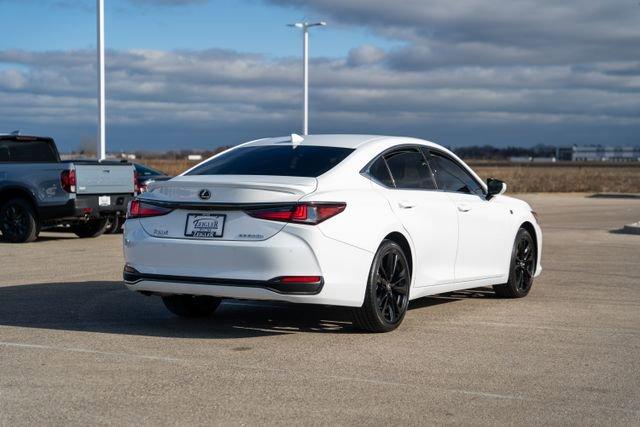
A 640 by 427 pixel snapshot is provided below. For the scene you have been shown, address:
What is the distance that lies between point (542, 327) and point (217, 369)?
3.32 m

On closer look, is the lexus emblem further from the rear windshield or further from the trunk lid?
the rear windshield

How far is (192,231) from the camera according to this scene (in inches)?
321

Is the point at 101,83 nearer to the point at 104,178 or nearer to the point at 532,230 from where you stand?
the point at 104,178

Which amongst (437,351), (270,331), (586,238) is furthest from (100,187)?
(437,351)

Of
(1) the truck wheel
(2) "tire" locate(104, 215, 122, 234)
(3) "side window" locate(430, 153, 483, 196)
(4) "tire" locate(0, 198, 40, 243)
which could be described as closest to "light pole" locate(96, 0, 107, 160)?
(2) "tire" locate(104, 215, 122, 234)

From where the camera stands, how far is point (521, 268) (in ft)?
36.6

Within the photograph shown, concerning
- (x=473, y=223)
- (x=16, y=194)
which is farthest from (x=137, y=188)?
(x=473, y=223)

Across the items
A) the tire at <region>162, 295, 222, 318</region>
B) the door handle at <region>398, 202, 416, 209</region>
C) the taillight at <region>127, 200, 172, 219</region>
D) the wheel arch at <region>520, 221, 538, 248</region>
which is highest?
the door handle at <region>398, 202, 416, 209</region>

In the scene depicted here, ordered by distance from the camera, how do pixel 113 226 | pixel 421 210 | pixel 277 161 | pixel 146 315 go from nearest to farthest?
pixel 277 161, pixel 421 210, pixel 146 315, pixel 113 226

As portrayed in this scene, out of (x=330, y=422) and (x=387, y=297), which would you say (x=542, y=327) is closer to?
(x=387, y=297)

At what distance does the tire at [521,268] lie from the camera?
1091 centimetres

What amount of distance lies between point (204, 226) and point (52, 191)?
1052cm

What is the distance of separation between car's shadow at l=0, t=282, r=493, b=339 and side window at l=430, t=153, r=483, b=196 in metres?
1.25

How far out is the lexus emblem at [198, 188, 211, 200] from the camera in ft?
26.6
